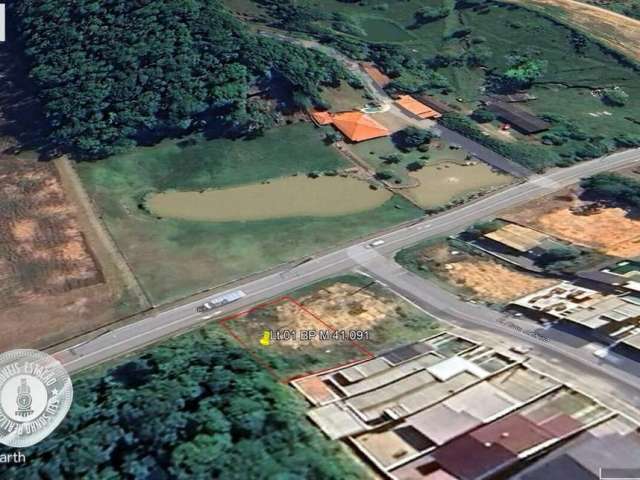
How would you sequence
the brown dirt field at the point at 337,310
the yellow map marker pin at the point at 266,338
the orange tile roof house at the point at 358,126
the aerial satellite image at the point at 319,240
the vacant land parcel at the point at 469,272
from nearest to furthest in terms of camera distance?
the aerial satellite image at the point at 319,240, the yellow map marker pin at the point at 266,338, the brown dirt field at the point at 337,310, the vacant land parcel at the point at 469,272, the orange tile roof house at the point at 358,126

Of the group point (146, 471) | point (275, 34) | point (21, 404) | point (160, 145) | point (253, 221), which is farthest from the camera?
point (275, 34)

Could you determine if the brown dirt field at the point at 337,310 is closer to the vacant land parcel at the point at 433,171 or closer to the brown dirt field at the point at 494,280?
the brown dirt field at the point at 494,280

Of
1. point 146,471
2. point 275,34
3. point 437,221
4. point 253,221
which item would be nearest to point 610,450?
point 146,471

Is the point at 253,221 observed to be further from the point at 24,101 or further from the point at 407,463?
the point at 24,101

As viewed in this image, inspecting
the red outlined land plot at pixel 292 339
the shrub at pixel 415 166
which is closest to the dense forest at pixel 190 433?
the red outlined land plot at pixel 292 339

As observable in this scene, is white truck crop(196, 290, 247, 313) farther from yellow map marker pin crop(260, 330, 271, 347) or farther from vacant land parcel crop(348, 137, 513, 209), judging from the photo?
vacant land parcel crop(348, 137, 513, 209)

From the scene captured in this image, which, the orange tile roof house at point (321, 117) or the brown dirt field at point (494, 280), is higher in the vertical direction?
the orange tile roof house at point (321, 117)

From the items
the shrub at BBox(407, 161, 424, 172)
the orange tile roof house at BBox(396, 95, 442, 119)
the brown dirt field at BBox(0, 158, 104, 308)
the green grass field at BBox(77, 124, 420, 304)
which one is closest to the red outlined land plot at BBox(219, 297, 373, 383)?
the green grass field at BBox(77, 124, 420, 304)
